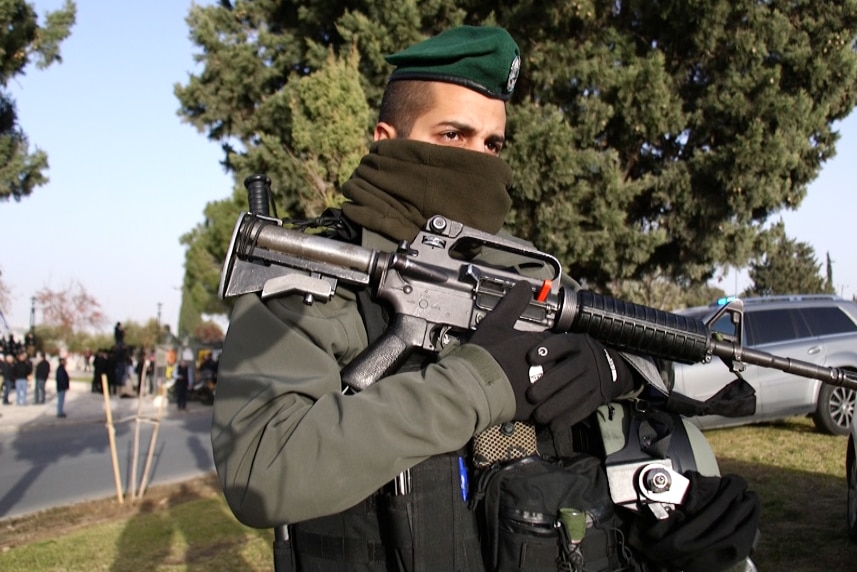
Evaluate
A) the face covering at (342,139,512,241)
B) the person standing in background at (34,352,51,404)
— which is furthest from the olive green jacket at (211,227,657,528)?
the person standing in background at (34,352,51,404)

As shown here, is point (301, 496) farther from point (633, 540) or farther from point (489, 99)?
point (489, 99)

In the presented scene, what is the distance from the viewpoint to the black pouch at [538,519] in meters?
1.53

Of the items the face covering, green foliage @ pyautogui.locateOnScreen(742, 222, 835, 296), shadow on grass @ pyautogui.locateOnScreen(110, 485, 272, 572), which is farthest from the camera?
green foliage @ pyautogui.locateOnScreen(742, 222, 835, 296)

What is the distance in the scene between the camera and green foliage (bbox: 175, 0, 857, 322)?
10.7 meters

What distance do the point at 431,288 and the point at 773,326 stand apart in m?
7.77

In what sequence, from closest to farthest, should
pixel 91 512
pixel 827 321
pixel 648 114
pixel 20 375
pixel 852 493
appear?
pixel 852 493 → pixel 91 512 → pixel 827 321 → pixel 648 114 → pixel 20 375

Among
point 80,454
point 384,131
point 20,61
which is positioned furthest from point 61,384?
point 384,131

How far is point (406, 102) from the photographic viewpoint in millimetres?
1892

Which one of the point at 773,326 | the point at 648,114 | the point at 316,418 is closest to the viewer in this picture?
the point at 316,418

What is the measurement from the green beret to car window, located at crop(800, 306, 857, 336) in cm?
785

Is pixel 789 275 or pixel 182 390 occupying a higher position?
pixel 789 275

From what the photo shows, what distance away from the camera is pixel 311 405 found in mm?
1404

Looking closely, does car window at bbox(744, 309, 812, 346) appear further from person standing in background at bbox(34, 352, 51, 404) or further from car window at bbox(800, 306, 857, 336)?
person standing in background at bbox(34, 352, 51, 404)

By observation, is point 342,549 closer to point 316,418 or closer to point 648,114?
point 316,418
